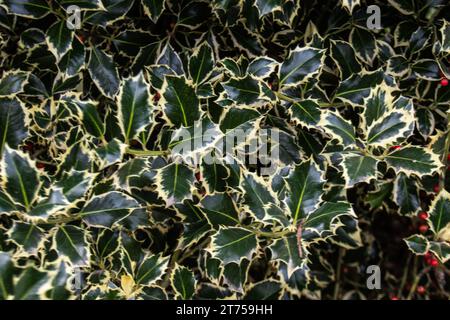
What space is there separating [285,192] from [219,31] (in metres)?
0.56

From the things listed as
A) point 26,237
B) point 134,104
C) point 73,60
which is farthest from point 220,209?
point 73,60

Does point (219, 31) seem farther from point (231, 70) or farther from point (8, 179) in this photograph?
point (8, 179)

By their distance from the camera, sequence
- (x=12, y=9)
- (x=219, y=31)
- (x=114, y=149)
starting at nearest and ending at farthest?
(x=114, y=149), (x=12, y=9), (x=219, y=31)

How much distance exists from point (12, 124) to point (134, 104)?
10.3 inches

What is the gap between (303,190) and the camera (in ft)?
3.95

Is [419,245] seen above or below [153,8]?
below

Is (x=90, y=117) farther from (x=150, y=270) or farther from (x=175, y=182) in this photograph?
(x=150, y=270)

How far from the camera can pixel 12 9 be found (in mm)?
1303

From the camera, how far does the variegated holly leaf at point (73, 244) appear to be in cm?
113

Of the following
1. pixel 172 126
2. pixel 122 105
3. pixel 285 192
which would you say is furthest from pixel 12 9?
pixel 285 192

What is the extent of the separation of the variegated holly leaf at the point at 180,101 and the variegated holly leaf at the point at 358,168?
1.15 feet

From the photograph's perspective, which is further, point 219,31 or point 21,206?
point 219,31

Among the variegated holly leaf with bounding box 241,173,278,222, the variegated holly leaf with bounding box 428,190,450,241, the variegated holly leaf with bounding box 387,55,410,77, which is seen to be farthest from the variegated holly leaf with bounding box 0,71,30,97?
the variegated holly leaf with bounding box 428,190,450,241

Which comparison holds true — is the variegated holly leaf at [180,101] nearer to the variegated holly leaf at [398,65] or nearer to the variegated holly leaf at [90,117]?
the variegated holly leaf at [90,117]
